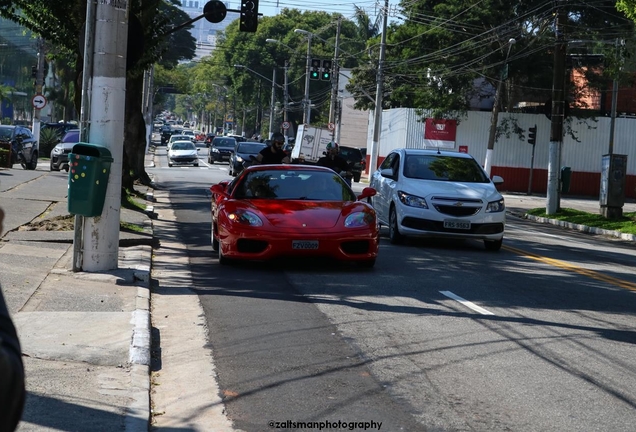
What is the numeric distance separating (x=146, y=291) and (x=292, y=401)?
445 centimetres

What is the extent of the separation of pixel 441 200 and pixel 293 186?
129 inches

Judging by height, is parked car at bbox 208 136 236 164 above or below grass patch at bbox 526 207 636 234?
above

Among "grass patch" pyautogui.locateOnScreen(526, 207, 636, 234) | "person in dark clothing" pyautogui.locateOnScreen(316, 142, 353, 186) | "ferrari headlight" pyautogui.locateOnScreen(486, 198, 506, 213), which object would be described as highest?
"person in dark clothing" pyautogui.locateOnScreen(316, 142, 353, 186)

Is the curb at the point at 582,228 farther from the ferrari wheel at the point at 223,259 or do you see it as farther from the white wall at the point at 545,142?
the white wall at the point at 545,142

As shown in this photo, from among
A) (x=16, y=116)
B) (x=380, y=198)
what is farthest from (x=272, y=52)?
(x=380, y=198)

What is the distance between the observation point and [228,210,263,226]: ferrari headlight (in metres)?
12.9

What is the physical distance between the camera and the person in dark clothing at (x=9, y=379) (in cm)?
197

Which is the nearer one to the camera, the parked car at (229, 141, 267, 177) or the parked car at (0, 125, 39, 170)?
the parked car at (0, 125, 39, 170)

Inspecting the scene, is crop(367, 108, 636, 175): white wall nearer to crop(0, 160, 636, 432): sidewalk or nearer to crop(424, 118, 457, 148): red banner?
crop(424, 118, 457, 148): red banner

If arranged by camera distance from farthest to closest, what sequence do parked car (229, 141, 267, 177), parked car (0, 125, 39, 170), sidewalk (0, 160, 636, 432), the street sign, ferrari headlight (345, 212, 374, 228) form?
1. parked car (229, 141, 267, 177)
2. the street sign
3. parked car (0, 125, 39, 170)
4. ferrari headlight (345, 212, 374, 228)
5. sidewalk (0, 160, 636, 432)

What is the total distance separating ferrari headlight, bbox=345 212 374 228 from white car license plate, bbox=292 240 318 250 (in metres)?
0.53

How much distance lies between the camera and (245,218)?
1296 cm

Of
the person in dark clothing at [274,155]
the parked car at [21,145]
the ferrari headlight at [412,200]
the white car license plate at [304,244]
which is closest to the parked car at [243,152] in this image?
the parked car at [21,145]

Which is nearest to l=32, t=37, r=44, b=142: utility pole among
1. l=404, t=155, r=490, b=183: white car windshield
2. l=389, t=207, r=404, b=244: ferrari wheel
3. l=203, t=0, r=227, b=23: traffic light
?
l=203, t=0, r=227, b=23: traffic light
